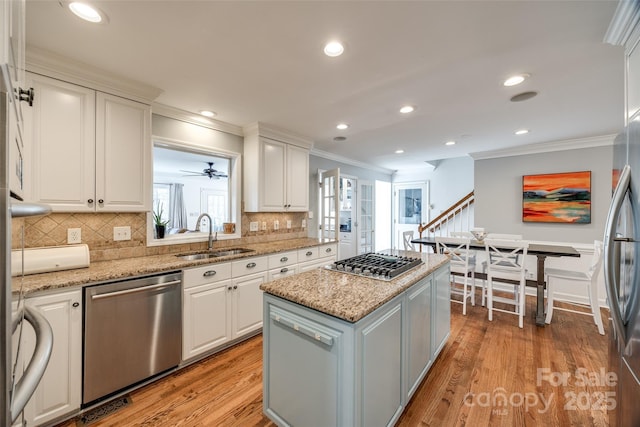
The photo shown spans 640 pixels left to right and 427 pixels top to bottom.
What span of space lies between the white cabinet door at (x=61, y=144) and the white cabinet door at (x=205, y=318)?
1.10 meters

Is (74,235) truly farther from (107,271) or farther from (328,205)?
(328,205)

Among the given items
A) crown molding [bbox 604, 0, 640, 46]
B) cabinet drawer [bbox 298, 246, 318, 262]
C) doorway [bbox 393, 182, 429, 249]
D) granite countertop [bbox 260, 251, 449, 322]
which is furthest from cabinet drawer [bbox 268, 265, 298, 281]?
doorway [bbox 393, 182, 429, 249]

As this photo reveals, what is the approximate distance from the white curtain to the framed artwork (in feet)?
25.7

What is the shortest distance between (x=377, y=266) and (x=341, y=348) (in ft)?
2.73

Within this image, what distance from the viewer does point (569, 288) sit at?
4.00 meters

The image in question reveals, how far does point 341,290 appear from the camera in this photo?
154 centimetres

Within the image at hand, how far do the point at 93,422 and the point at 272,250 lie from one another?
1828mm

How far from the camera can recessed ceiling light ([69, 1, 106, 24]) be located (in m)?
1.40

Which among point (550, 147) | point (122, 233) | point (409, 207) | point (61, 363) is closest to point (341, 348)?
point (61, 363)

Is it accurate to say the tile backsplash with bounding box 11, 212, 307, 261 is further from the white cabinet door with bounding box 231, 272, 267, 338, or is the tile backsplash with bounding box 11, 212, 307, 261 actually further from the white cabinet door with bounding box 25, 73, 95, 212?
the white cabinet door with bounding box 231, 272, 267, 338

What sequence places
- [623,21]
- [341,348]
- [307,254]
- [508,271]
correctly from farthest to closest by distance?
[307,254] → [508,271] → [623,21] → [341,348]

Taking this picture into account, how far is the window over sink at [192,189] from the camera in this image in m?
3.38

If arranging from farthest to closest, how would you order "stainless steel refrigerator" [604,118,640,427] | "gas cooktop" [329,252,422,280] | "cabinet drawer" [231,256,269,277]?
"cabinet drawer" [231,256,269,277]
"gas cooktop" [329,252,422,280]
"stainless steel refrigerator" [604,118,640,427]

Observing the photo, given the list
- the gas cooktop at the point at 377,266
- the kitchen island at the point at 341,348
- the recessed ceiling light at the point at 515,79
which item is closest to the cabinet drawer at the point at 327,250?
the gas cooktop at the point at 377,266
